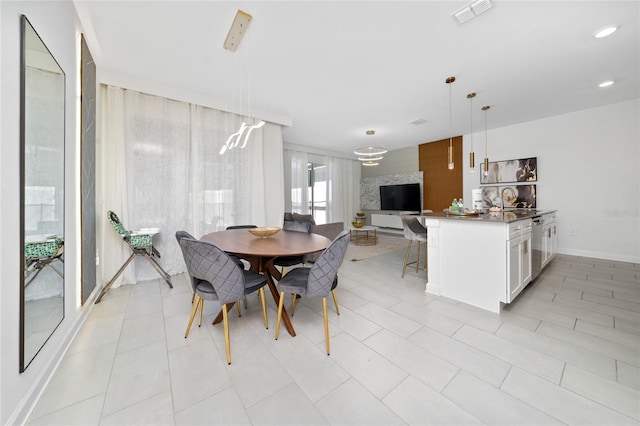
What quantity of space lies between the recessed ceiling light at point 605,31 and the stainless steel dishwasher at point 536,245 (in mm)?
1885

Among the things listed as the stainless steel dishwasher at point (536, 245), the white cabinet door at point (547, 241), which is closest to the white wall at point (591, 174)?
the white cabinet door at point (547, 241)

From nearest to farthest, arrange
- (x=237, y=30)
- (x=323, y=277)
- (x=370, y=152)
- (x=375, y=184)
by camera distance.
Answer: (x=323, y=277)
(x=237, y=30)
(x=370, y=152)
(x=375, y=184)

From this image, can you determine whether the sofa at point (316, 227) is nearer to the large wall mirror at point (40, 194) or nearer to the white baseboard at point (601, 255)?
the large wall mirror at point (40, 194)

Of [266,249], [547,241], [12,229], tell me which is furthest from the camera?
[547,241]

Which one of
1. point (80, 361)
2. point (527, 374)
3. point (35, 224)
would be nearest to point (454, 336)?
point (527, 374)

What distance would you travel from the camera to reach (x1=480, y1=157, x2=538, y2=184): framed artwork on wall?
15.1 feet

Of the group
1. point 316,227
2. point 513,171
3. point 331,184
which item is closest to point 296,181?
point 331,184

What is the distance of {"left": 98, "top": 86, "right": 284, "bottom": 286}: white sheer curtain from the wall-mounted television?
4.44 metres

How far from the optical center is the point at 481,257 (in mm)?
2299

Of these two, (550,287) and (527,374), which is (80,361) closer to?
(527,374)

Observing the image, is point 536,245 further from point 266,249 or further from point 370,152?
point 370,152

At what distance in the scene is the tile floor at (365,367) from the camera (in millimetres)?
1146

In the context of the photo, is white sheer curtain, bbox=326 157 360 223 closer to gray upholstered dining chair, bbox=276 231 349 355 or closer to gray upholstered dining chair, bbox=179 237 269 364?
gray upholstered dining chair, bbox=276 231 349 355

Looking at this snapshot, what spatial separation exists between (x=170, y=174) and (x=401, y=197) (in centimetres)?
585
